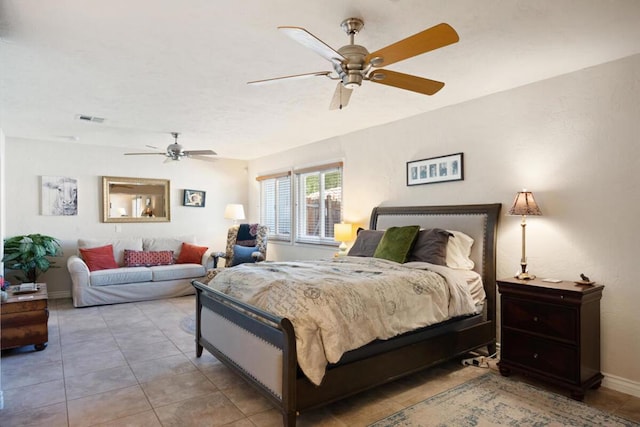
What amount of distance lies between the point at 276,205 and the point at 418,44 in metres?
5.46

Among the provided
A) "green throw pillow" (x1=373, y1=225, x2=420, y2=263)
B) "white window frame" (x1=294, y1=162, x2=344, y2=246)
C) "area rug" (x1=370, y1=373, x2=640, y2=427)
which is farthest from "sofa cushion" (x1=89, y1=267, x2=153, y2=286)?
"area rug" (x1=370, y1=373, x2=640, y2=427)

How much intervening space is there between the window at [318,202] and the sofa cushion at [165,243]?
2.14 meters

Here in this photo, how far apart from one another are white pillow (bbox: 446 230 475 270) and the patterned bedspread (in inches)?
12.9

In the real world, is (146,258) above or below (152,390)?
above

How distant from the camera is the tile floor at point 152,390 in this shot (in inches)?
98.4

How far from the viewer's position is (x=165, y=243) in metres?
6.75

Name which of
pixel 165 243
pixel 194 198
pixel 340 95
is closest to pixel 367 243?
pixel 340 95

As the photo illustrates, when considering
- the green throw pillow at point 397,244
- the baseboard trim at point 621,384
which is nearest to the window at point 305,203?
the green throw pillow at point 397,244

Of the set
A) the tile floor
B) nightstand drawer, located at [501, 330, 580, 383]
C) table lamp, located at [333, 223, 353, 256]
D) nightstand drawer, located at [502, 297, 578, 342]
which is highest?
table lamp, located at [333, 223, 353, 256]

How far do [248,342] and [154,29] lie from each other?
217 cm

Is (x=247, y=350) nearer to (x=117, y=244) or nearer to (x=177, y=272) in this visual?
(x=177, y=272)

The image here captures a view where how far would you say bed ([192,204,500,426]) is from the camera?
2307mm

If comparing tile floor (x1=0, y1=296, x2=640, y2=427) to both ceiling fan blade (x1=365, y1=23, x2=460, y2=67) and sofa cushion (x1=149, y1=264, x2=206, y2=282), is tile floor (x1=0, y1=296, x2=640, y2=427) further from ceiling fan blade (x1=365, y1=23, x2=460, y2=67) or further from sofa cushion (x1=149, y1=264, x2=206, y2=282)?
ceiling fan blade (x1=365, y1=23, x2=460, y2=67)

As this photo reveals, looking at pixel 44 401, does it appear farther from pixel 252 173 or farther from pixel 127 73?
pixel 252 173
